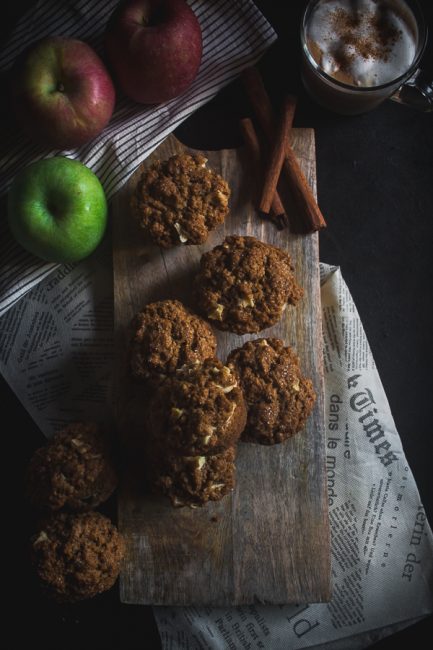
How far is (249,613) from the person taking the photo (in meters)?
2.14

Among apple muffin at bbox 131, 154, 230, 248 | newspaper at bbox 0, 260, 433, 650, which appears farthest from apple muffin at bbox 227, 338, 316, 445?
apple muffin at bbox 131, 154, 230, 248

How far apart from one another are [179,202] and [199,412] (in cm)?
72

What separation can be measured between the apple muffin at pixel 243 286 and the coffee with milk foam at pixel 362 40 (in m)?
0.70

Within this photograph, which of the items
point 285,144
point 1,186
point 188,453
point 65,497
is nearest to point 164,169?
point 285,144

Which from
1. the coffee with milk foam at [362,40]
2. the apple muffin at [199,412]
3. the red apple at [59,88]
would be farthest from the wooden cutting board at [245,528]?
the coffee with milk foam at [362,40]

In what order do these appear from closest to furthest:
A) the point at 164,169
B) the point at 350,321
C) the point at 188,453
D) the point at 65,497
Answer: the point at 188,453 < the point at 65,497 < the point at 164,169 < the point at 350,321

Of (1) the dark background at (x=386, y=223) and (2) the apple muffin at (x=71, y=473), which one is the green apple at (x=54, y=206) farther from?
(1) the dark background at (x=386, y=223)

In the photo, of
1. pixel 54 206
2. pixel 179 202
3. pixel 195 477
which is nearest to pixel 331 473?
pixel 195 477

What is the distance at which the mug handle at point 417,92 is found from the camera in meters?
2.19

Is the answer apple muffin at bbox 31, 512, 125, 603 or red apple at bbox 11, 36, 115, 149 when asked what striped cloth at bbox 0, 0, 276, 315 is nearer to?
red apple at bbox 11, 36, 115, 149

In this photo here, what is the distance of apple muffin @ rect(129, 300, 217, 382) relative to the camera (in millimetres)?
1929

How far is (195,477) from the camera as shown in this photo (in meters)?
1.83

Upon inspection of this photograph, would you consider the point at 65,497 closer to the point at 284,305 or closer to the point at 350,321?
the point at 284,305

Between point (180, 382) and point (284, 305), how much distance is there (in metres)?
0.47
